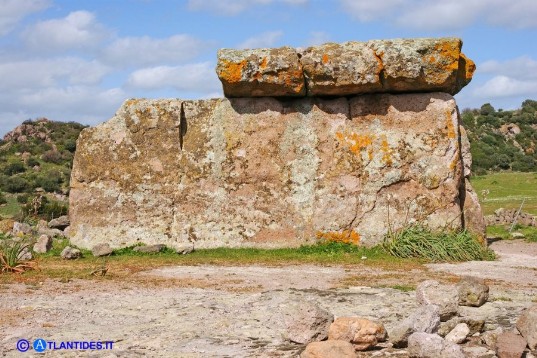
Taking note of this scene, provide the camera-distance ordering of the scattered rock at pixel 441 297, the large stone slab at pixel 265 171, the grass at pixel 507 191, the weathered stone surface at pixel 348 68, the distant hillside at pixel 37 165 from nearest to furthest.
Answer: the scattered rock at pixel 441 297 < the weathered stone surface at pixel 348 68 < the large stone slab at pixel 265 171 < the grass at pixel 507 191 < the distant hillside at pixel 37 165

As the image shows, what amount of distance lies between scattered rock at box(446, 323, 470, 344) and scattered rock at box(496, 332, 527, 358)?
0.32 m

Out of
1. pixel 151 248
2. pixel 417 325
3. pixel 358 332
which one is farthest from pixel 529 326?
pixel 151 248

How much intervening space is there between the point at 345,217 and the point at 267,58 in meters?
3.17

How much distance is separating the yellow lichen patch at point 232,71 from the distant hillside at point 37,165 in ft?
31.1

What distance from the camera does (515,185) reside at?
29.0 meters

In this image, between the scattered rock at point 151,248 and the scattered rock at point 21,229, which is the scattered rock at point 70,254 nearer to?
the scattered rock at point 151,248

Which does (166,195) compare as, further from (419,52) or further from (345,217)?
(419,52)

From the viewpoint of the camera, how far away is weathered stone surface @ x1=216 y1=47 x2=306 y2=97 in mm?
12578

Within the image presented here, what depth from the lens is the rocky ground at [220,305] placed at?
19.9 feet

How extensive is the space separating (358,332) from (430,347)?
0.69 m

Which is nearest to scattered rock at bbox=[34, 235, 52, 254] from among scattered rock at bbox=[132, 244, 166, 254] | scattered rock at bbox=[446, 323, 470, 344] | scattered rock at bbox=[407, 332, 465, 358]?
scattered rock at bbox=[132, 244, 166, 254]

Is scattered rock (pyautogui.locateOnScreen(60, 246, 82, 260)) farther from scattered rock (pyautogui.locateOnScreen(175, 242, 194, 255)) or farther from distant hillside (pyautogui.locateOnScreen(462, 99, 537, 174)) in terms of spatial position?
distant hillside (pyautogui.locateOnScreen(462, 99, 537, 174))

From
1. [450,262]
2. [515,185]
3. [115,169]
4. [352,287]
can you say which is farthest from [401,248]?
[515,185]

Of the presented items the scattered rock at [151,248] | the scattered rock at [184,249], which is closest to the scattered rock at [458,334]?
the scattered rock at [184,249]
